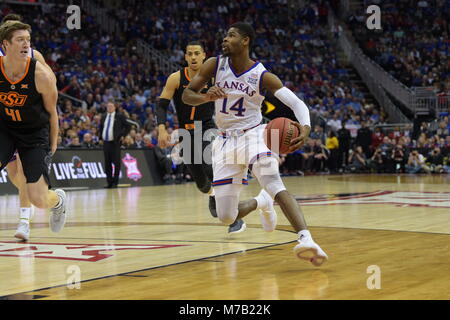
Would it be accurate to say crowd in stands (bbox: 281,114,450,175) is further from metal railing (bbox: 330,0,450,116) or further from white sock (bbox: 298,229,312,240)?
white sock (bbox: 298,229,312,240)

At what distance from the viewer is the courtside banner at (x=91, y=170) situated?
54.5 ft

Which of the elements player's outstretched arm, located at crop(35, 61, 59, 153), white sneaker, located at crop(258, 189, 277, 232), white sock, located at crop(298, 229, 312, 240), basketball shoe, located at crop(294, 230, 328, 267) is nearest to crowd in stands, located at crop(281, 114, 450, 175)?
white sneaker, located at crop(258, 189, 277, 232)

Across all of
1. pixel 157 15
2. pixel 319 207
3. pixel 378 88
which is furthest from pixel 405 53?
pixel 319 207

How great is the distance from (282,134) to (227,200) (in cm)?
94

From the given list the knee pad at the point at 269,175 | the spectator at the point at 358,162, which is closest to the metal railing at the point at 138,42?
the spectator at the point at 358,162

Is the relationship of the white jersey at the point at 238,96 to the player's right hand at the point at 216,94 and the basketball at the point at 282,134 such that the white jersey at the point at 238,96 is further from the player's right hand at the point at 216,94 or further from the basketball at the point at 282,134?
the basketball at the point at 282,134

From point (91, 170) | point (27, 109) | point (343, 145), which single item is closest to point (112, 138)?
point (91, 170)

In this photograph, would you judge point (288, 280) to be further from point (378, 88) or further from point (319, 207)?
point (378, 88)

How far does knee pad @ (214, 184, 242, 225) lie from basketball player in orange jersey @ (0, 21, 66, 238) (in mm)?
1722

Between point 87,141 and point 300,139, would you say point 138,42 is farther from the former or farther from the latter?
point 300,139

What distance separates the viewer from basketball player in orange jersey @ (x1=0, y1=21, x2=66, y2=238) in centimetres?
679

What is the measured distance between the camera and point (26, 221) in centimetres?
766
